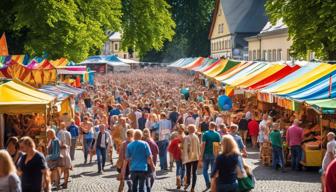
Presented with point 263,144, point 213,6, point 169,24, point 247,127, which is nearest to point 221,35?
point 213,6

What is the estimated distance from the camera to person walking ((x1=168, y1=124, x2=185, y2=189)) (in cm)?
1530

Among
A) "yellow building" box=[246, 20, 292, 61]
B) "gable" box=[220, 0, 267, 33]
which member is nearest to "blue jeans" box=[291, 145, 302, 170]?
"yellow building" box=[246, 20, 292, 61]

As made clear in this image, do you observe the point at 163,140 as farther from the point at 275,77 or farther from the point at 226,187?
the point at 226,187

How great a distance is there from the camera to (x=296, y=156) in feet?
59.1

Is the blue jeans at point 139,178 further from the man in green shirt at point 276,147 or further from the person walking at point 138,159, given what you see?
the man in green shirt at point 276,147

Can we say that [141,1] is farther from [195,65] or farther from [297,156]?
[297,156]

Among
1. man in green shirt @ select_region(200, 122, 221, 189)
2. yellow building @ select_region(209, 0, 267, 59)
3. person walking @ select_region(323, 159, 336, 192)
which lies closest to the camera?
person walking @ select_region(323, 159, 336, 192)

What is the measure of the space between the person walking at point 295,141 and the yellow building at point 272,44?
3312 cm

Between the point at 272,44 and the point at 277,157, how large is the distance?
4134 centimetres

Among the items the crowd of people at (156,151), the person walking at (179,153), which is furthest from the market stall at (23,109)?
the person walking at (179,153)

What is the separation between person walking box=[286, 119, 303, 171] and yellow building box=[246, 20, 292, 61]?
33123mm

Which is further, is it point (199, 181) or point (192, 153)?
point (199, 181)

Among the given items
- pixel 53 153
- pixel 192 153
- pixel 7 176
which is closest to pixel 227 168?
pixel 7 176

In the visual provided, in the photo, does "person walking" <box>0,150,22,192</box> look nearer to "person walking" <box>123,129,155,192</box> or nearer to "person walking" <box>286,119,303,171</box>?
"person walking" <box>123,129,155,192</box>
